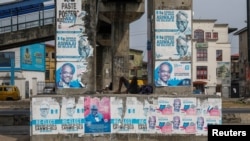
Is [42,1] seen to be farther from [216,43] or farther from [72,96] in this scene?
[216,43]

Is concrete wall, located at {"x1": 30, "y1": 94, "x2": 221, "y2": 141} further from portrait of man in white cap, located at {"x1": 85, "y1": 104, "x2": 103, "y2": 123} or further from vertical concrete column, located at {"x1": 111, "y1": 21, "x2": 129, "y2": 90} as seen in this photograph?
vertical concrete column, located at {"x1": 111, "y1": 21, "x2": 129, "y2": 90}

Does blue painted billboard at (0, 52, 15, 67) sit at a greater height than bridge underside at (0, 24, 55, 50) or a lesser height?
lesser

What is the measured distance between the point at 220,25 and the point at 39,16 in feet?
141

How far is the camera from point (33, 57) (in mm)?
68438

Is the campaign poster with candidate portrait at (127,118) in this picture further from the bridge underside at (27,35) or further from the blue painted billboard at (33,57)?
the blue painted billboard at (33,57)

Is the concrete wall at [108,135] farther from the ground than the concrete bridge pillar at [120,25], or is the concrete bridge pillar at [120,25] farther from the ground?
the concrete bridge pillar at [120,25]

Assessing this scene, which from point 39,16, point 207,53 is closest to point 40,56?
point 207,53

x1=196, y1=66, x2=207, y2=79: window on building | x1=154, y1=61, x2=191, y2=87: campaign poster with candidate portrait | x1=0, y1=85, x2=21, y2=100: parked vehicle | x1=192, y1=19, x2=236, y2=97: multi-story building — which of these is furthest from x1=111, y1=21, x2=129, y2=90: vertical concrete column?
x1=196, y1=66, x2=207, y2=79: window on building

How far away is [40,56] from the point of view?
70.8m

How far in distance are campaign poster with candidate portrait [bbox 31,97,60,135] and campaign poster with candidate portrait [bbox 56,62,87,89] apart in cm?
94

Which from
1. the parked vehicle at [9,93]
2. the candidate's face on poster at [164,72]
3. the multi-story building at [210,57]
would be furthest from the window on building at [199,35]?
the candidate's face on poster at [164,72]

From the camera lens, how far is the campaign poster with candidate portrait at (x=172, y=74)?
14875 mm

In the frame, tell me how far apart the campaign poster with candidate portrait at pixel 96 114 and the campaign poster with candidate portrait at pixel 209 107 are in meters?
2.81

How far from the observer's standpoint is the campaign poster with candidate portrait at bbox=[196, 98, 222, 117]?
14281mm
